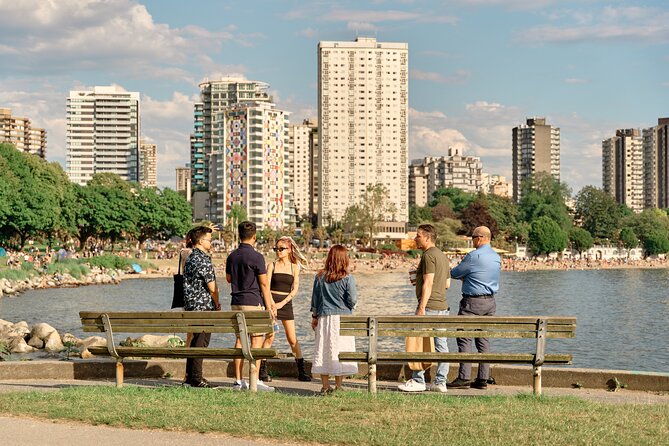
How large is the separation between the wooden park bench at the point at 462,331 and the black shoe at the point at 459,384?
1.02 metres

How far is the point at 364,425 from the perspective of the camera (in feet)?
30.7

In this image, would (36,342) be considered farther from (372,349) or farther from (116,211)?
(116,211)

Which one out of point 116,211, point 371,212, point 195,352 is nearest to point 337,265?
point 195,352

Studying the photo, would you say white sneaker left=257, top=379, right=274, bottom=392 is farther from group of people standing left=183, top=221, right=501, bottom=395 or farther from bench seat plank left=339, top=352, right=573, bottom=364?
bench seat plank left=339, top=352, right=573, bottom=364

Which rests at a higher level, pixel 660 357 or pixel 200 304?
pixel 200 304

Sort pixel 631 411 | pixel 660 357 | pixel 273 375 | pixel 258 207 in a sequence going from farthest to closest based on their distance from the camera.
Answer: pixel 258 207
pixel 660 357
pixel 273 375
pixel 631 411

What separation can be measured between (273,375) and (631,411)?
533 centimetres

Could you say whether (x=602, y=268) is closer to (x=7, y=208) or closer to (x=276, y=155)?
(x=276, y=155)

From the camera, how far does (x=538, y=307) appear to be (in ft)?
215

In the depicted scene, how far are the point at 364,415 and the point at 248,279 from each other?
133 inches

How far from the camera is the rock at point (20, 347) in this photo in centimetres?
2538

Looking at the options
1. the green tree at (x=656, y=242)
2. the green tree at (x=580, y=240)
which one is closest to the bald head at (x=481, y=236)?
the green tree at (x=580, y=240)

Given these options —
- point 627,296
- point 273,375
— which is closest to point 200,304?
point 273,375

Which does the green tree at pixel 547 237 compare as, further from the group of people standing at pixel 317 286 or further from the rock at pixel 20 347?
the group of people standing at pixel 317 286
